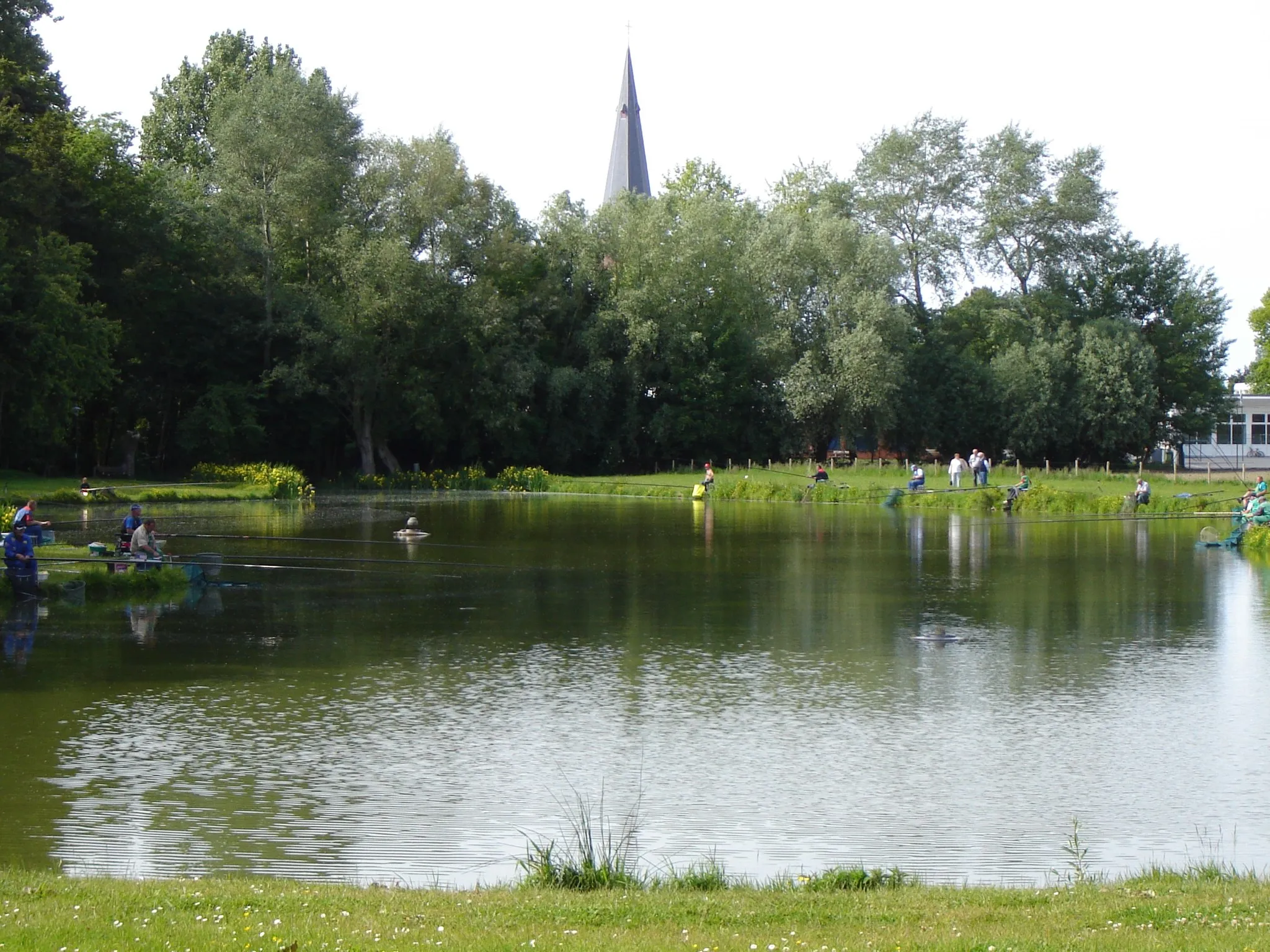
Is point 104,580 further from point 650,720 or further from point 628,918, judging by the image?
point 628,918

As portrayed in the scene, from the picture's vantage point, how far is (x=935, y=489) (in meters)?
53.0

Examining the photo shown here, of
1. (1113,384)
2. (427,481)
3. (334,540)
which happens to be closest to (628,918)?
(334,540)

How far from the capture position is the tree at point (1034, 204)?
7281 centimetres

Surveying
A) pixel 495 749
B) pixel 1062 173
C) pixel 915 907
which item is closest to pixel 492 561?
pixel 495 749

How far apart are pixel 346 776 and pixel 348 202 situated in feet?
177

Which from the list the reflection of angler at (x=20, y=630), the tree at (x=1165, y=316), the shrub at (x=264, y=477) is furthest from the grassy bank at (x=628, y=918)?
the tree at (x=1165, y=316)

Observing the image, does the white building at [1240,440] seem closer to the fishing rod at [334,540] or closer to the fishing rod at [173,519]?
the fishing rod at [173,519]

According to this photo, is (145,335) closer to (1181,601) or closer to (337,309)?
(337,309)

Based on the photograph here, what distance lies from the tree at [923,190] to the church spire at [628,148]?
96.5 ft

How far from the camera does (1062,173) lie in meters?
73.6

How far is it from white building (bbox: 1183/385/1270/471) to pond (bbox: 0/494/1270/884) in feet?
185

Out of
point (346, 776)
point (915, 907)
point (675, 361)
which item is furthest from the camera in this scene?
point (675, 361)

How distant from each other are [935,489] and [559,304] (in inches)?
907

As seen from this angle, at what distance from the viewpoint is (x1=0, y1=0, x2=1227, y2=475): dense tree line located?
59.8 meters
